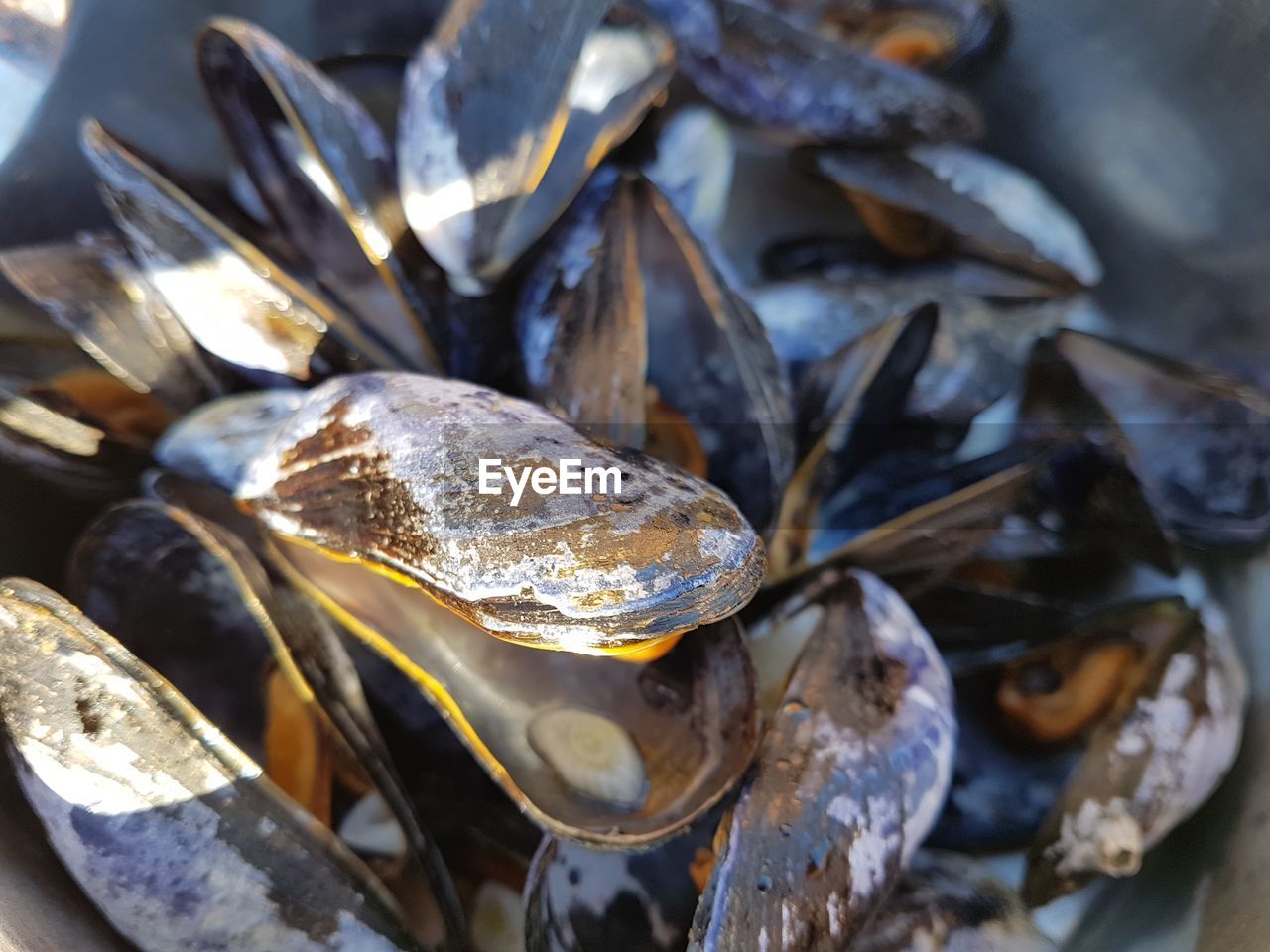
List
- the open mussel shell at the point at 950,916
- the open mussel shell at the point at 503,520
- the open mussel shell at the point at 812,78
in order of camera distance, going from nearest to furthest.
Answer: the open mussel shell at the point at 503,520 < the open mussel shell at the point at 950,916 < the open mussel shell at the point at 812,78

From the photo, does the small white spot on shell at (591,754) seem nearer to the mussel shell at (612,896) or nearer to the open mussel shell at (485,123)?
the mussel shell at (612,896)

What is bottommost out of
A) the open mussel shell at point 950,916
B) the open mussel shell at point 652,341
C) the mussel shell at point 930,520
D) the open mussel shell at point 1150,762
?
the open mussel shell at point 950,916

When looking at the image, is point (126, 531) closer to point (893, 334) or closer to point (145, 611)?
point (145, 611)

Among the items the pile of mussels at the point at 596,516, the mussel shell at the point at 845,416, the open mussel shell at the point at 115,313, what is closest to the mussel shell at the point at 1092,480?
the pile of mussels at the point at 596,516

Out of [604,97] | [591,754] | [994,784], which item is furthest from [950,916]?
[604,97]

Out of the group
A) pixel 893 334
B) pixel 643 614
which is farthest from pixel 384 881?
pixel 893 334

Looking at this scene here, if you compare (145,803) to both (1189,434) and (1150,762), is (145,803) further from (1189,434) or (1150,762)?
(1189,434)

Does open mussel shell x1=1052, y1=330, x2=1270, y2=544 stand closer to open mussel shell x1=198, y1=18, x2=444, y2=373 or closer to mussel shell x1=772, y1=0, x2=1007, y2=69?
mussel shell x1=772, y1=0, x2=1007, y2=69
